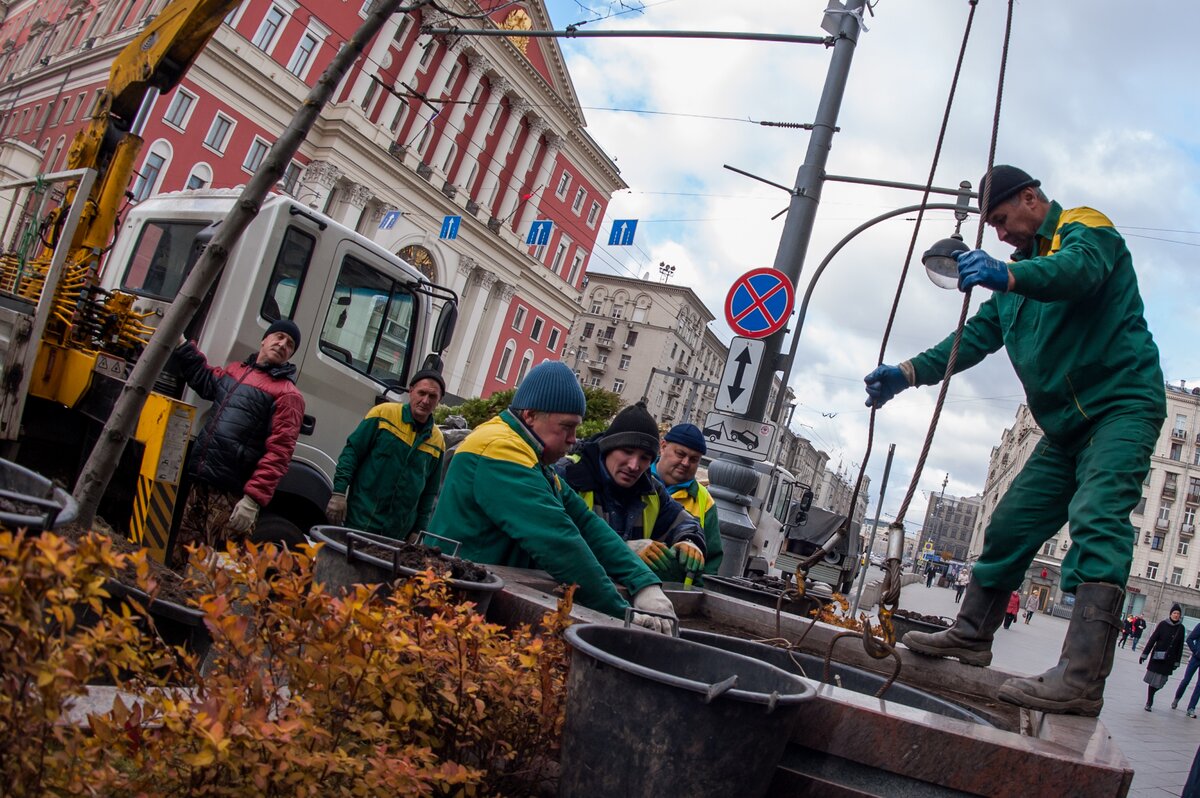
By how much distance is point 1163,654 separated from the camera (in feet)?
49.2

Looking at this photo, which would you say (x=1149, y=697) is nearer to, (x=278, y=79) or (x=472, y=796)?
(x=472, y=796)

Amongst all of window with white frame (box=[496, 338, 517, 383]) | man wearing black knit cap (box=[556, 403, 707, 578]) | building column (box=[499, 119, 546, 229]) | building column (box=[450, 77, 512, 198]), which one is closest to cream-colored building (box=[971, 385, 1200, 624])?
window with white frame (box=[496, 338, 517, 383])

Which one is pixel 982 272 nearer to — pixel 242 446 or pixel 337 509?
pixel 242 446

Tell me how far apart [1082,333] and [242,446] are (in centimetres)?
446

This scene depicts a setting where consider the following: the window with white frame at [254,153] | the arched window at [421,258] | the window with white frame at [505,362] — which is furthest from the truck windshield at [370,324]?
the window with white frame at [505,362]

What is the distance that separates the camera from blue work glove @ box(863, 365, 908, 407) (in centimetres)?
389

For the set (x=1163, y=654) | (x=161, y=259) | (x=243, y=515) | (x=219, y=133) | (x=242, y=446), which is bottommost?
(x=243, y=515)

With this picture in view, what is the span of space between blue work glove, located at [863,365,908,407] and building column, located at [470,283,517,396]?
47978mm

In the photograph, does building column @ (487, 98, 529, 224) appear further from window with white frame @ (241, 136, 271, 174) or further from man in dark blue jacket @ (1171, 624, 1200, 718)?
man in dark blue jacket @ (1171, 624, 1200, 718)

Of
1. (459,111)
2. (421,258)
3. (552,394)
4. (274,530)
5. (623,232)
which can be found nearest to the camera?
(552,394)

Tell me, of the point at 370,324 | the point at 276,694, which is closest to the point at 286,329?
the point at 370,324

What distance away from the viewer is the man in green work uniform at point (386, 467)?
589 centimetres

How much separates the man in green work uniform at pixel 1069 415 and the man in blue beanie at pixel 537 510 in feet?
4.45

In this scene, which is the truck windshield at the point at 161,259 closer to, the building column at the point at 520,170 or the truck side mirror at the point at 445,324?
the truck side mirror at the point at 445,324
